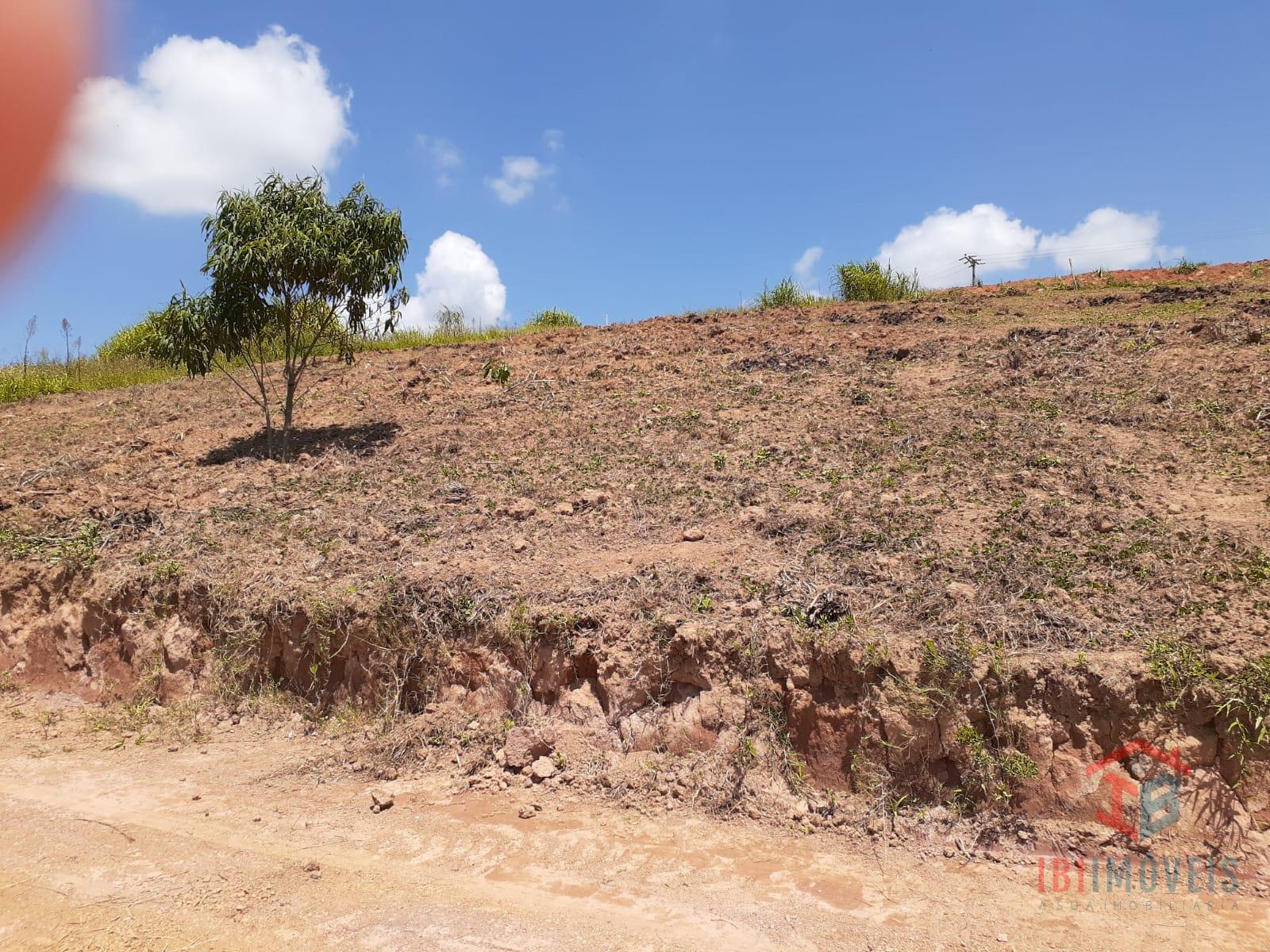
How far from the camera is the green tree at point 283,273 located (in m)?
7.89

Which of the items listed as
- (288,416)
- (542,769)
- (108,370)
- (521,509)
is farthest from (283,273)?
(108,370)

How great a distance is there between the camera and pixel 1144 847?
3375 millimetres

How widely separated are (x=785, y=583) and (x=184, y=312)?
6.84m

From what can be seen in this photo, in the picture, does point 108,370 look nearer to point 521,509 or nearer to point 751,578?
point 521,509

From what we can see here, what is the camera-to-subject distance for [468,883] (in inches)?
136

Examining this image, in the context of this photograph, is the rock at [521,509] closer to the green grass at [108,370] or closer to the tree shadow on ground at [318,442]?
the tree shadow on ground at [318,442]

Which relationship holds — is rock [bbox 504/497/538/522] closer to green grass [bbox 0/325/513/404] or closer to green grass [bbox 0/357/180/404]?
green grass [bbox 0/325/513/404]

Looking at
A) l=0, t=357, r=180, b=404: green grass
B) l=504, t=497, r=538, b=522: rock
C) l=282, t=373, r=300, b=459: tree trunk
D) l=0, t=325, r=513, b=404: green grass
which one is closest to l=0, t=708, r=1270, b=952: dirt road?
l=504, t=497, r=538, b=522: rock

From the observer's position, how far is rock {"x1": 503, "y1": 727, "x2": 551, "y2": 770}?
14.2 ft

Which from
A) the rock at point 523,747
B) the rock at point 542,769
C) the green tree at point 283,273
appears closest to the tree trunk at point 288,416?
the green tree at point 283,273

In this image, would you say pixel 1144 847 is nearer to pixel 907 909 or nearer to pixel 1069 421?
pixel 907 909

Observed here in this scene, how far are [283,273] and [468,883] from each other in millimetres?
6506

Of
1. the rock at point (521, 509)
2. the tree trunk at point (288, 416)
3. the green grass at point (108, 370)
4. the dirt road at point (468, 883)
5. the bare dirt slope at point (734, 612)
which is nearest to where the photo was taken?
the dirt road at point (468, 883)

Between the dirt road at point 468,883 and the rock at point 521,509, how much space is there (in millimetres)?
2225
